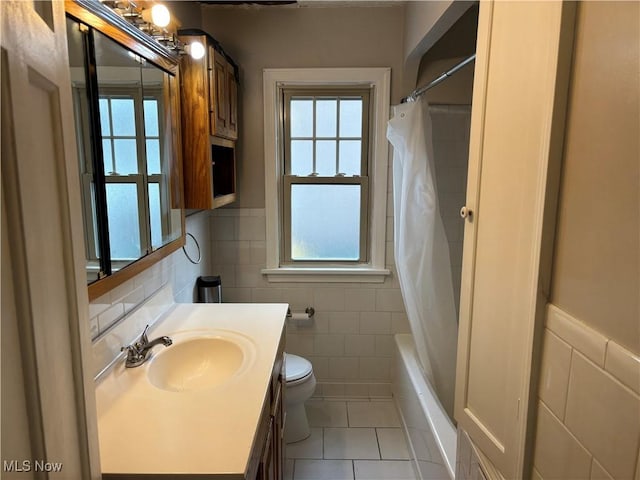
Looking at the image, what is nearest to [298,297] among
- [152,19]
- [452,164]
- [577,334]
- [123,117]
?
[452,164]

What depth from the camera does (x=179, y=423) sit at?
1.08 m

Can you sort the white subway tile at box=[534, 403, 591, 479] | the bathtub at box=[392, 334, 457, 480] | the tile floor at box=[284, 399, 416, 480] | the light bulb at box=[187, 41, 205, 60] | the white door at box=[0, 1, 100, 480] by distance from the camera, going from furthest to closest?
1. the tile floor at box=[284, 399, 416, 480]
2. the light bulb at box=[187, 41, 205, 60]
3. the bathtub at box=[392, 334, 457, 480]
4. the white subway tile at box=[534, 403, 591, 479]
5. the white door at box=[0, 1, 100, 480]

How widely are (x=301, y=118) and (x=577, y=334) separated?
2.23 metres

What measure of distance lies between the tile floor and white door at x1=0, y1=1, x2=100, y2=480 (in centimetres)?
173

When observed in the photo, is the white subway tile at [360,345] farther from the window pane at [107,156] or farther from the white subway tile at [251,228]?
the window pane at [107,156]

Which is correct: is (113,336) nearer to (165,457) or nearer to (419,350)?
(165,457)

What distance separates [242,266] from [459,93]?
5.75ft

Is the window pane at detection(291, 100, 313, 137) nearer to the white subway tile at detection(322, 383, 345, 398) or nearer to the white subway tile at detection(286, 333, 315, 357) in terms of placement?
the white subway tile at detection(286, 333, 315, 357)

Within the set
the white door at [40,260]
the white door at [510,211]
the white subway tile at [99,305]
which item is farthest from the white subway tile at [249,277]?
the white door at [40,260]

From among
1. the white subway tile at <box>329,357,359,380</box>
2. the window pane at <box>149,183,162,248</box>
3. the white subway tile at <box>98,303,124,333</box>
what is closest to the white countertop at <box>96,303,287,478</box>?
the white subway tile at <box>98,303,124,333</box>

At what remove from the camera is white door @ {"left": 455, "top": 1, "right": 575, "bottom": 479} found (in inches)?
32.3

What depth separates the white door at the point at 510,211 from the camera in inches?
32.3

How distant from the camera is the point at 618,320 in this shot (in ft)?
2.24

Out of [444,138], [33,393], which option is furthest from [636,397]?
[444,138]
